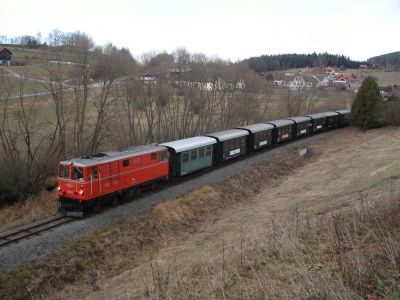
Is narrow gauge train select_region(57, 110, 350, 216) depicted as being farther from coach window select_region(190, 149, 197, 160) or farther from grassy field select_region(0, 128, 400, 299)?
grassy field select_region(0, 128, 400, 299)

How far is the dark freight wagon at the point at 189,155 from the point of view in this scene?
80.1 ft

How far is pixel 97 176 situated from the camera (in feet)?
60.4

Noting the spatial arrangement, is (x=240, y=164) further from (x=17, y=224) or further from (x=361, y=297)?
(x=361, y=297)

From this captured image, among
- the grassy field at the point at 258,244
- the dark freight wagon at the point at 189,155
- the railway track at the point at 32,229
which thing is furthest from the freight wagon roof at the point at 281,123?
the railway track at the point at 32,229

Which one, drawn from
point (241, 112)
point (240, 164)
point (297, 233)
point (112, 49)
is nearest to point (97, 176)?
point (297, 233)

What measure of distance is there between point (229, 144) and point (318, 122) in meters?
22.5

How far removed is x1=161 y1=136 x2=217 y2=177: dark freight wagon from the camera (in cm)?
2441

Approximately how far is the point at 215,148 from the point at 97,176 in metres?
12.2

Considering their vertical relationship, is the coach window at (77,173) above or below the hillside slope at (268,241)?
above

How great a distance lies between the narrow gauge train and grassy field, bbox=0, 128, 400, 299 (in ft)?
7.14

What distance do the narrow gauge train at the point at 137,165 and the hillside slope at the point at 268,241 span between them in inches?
98.3

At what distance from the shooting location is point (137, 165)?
2103 cm

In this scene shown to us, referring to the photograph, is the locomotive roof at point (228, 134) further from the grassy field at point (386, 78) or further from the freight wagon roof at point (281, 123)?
the grassy field at point (386, 78)

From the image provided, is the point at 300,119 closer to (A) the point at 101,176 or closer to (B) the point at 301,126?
(B) the point at 301,126
